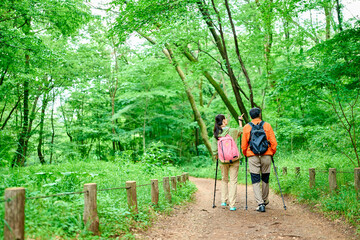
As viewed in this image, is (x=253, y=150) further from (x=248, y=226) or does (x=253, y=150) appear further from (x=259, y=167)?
(x=248, y=226)

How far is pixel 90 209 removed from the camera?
356cm

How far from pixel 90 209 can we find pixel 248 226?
263 cm

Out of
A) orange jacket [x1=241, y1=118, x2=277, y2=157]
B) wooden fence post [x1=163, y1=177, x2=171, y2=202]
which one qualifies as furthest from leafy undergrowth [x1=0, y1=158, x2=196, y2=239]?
orange jacket [x1=241, y1=118, x2=277, y2=157]

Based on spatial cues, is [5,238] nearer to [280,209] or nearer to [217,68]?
[280,209]

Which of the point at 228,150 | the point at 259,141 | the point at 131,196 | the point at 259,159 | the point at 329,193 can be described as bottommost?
the point at 329,193

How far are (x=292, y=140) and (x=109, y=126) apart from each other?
487 inches

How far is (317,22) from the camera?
1231cm

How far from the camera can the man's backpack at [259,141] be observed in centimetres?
539

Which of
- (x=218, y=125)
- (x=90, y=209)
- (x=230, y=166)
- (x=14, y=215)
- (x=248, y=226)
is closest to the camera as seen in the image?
(x=14, y=215)

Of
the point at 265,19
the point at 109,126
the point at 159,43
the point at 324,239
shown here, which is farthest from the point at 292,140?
the point at 109,126

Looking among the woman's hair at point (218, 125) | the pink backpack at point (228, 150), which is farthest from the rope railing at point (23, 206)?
the woman's hair at point (218, 125)

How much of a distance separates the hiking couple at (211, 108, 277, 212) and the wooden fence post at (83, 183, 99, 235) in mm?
3073

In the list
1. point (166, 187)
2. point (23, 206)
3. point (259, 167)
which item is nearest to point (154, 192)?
point (166, 187)

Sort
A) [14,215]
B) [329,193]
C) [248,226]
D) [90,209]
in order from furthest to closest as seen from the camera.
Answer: [329,193]
[248,226]
[90,209]
[14,215]
